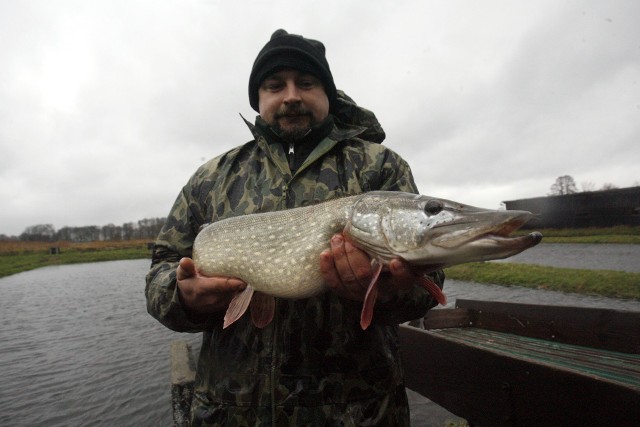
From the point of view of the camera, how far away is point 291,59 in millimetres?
2660

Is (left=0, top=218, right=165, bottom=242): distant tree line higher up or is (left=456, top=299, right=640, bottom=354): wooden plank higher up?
(left=0, top=218, right=165, bottom=242): distant tree line

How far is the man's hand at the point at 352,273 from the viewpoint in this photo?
6.25 feet

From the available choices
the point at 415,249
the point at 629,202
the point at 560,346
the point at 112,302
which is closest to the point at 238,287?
the point at 415,249

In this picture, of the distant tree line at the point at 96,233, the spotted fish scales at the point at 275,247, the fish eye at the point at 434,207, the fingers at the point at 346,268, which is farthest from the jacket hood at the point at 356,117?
the distant tree line at the point at 96,233

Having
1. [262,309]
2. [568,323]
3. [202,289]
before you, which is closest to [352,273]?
[262,309]

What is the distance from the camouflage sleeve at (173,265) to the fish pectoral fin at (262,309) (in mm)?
357

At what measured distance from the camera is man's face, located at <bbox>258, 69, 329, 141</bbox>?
Result: 2586 mm

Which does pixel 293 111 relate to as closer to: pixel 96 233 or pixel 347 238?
pixel 347 238

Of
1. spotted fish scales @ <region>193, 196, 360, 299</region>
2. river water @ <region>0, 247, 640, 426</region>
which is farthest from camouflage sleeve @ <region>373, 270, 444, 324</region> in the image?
river water @ <region>0, 247, 640, 426</region>

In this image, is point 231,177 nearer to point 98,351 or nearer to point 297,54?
point 297,54

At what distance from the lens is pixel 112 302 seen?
1616 cm

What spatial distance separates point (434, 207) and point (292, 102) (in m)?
1.30

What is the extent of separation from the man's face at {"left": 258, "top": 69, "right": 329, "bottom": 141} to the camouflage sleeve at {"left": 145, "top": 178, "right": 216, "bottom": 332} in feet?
2.54

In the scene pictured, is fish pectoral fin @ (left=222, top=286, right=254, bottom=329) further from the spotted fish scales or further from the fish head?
the fish head
